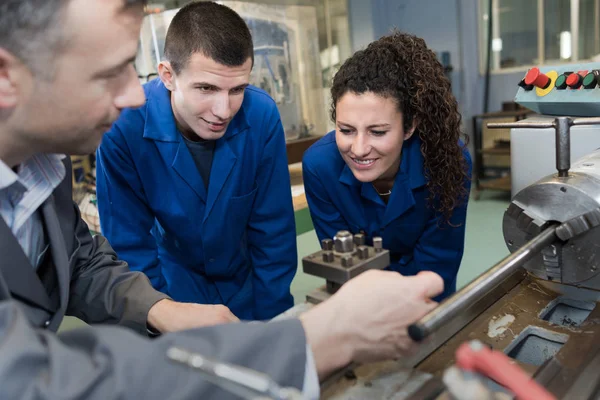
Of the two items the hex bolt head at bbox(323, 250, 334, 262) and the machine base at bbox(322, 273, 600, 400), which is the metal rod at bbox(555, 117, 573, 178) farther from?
the hex bolt head at bbox(323, 250, 334, 262)

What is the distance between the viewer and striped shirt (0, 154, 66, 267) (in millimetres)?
755

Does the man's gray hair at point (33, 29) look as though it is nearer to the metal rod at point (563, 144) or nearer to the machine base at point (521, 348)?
the machine base at point (521, 348)

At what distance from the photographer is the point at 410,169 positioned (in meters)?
1.39

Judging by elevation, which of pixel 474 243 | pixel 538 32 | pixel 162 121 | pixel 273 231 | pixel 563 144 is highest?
pixel 538 32

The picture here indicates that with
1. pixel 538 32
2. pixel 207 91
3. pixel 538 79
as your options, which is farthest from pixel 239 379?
pixel 538 32

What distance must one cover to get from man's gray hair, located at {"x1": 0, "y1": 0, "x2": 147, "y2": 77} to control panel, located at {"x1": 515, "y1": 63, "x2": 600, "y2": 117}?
3.69 feet

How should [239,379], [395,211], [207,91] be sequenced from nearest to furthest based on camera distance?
[239,379]
[207,91]
[395,211]

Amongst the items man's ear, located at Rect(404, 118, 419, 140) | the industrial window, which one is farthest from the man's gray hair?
the industrial window

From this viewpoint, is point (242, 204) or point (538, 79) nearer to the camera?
point (538, 79)

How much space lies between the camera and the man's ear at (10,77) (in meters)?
0.62

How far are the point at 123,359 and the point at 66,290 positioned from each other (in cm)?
40

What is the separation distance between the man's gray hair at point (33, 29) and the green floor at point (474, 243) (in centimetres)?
197

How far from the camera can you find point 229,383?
0.44 metres

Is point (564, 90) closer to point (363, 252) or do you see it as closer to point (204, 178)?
point (363, 252)
